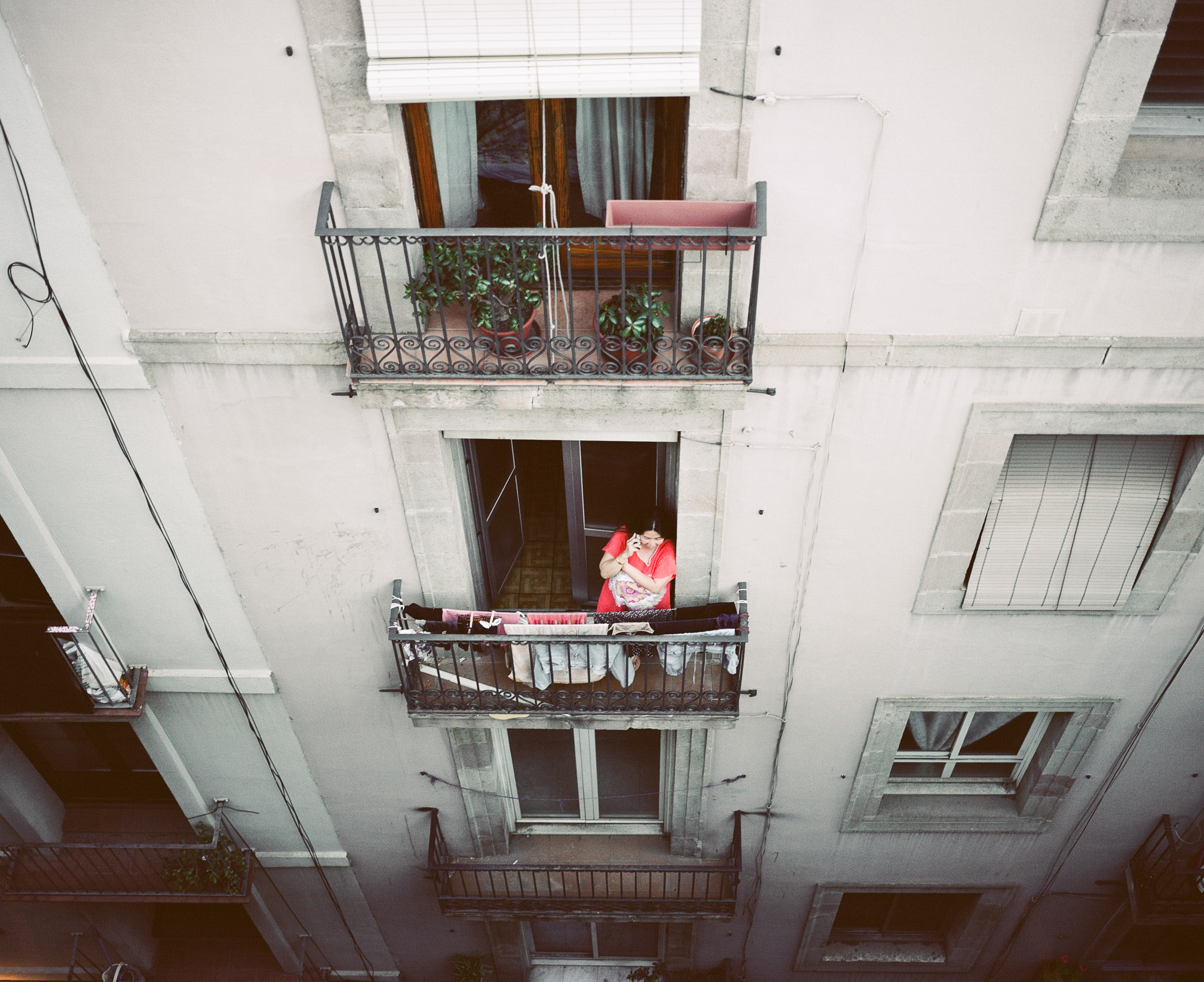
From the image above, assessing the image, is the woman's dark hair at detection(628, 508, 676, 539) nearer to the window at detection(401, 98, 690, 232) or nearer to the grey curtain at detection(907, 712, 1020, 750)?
the window at detection(401, 98, 690, 232)

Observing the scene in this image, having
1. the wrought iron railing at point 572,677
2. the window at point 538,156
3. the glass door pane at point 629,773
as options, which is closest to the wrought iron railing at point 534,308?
the window at point 538,156

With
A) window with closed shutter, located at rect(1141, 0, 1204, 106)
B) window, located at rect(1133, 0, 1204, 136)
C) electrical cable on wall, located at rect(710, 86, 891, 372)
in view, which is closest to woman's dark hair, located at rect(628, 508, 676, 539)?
electrical cable on wall, located at rect(710, 86, 891, 372)

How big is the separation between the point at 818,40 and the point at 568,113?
1657 mm

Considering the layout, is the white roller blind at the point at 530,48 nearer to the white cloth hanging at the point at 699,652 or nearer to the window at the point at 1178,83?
the window at the point at 1178,83

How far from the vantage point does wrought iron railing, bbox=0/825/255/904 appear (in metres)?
9.59

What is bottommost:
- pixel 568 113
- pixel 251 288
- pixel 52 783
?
pixel 52 783

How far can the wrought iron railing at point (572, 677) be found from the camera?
7.22 meters

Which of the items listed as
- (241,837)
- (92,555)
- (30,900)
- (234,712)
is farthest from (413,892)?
(92,555)

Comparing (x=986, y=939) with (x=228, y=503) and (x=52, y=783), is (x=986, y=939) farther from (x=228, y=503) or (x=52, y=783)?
(x=52, y=783)

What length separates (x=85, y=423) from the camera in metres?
6.58

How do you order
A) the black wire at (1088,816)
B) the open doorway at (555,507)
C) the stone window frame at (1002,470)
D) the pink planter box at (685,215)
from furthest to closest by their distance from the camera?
the black wire at (1088,816)
the open doorway at (555,507)
the stone window frame at (1002,470)
the pink planter box at (685,215)

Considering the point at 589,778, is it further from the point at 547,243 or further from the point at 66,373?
the point at 66,373

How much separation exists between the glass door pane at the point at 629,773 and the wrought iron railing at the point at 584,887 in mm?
621

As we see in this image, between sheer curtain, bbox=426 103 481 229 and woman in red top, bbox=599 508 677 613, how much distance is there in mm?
2934
